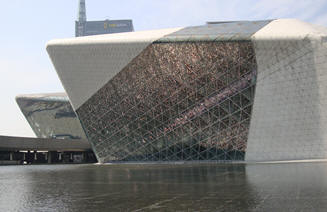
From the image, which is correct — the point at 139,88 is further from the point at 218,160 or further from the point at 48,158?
the point at 48,158

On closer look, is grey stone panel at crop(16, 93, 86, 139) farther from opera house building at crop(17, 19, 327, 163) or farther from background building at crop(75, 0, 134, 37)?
background building at crop(75, 0, 134, 37)

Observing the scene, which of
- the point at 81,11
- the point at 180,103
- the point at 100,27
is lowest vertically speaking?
the point at 180,103

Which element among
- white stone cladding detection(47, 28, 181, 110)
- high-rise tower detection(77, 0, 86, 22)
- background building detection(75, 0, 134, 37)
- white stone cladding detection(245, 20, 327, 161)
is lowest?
white stone cladding detection(245, 20, 327, 161)

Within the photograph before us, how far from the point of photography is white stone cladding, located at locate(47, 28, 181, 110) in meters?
23.9

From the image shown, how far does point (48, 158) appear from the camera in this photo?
41.9 meters

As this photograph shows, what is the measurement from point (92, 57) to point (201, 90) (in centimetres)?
894

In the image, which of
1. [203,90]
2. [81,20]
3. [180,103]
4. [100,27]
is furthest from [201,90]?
[81,20]

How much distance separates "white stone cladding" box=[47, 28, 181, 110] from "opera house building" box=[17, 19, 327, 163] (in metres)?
0.08

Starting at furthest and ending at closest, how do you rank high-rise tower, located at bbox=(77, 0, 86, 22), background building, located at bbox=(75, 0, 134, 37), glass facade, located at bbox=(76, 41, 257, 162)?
high-rise tower, located at bbox=(77, 0, 86, 22) → background building, located at bbox=(75, 0, 134, 37) → glass facade, located at bbox=(76, 41, 257, 162)

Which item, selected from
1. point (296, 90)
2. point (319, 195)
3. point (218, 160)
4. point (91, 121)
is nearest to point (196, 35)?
point (296, 90)

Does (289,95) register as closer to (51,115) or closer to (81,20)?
(51,115)

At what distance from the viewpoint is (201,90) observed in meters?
22.8

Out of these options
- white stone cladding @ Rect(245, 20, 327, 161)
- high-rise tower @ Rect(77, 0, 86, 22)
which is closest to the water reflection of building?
white stone cladding @ Rect(245, 20, 327, 161)

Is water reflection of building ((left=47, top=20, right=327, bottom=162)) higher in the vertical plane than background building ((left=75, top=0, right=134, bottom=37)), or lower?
lower
